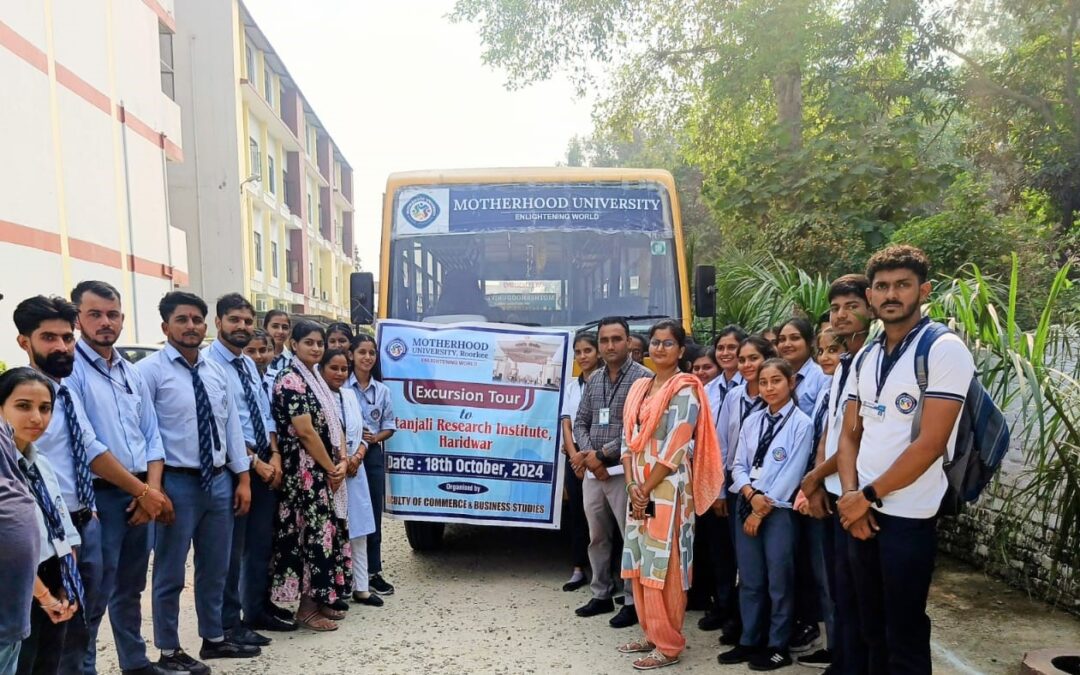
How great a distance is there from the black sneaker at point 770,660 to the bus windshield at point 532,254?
257cm

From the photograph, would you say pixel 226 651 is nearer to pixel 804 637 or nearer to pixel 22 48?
pixel 804 637

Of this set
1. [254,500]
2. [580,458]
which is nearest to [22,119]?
[254,500]

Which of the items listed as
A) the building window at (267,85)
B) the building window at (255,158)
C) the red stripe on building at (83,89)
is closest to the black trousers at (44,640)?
the red stripe on building at (83,89)

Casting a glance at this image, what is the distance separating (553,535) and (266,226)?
76.2 feet

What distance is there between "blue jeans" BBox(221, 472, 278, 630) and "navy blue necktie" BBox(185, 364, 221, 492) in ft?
1.67

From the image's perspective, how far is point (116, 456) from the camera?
316 cm

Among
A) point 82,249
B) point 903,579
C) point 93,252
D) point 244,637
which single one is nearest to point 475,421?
point 244,637

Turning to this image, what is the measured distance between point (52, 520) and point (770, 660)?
122 inches

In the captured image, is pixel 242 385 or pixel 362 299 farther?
pixel 362 299

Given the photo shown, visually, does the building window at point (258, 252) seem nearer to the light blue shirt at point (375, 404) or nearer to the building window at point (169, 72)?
the building window at point (169, 72)

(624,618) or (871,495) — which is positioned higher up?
(871,495)

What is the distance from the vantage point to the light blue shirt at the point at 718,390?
429cm

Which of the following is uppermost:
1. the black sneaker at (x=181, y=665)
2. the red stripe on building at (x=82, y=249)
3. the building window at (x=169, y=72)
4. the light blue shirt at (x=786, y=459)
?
the building window at (x=169, y=72)

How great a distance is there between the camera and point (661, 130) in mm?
17156
